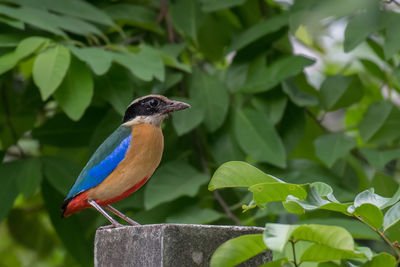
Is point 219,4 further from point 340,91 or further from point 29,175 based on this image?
point 29,175

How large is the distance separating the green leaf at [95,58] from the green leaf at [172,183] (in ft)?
2.63

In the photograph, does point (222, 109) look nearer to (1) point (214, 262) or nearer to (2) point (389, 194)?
(2) point (389, 194)

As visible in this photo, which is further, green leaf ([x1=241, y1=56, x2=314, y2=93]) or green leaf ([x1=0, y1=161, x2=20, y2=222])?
green leaf ([x1=241, y1=56, x2=314, y2=93])

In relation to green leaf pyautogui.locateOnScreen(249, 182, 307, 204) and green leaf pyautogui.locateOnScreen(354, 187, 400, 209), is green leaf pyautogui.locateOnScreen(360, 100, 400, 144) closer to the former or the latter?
green leaf pyautogui.locateOnScreen(354, 187, 400, 209)

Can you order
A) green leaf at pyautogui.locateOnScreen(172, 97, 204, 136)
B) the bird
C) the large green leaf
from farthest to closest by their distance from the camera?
the large green leaf < green leaf at pyautogui.locateOnScreen(172, 97, 204, 136) < the bird

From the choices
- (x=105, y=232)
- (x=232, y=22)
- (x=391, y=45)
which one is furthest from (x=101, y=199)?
(x=232, y=22)

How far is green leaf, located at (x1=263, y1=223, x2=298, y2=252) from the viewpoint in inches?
61.5

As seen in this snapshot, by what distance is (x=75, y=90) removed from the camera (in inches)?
152

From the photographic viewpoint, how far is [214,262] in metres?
1.84

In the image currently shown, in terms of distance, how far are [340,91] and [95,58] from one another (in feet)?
5.56

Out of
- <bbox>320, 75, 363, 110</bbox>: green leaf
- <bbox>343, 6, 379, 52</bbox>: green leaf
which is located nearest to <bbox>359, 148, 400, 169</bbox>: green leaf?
<bbox>320, 75, 363, 110</bbox>: green leaf

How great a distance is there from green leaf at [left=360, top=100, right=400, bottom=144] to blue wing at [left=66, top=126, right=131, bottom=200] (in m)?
1.87

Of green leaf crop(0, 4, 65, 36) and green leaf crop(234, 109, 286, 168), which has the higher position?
green leaf crop(0, 4, 65, 36)

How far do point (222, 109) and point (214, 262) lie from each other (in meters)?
2.53
